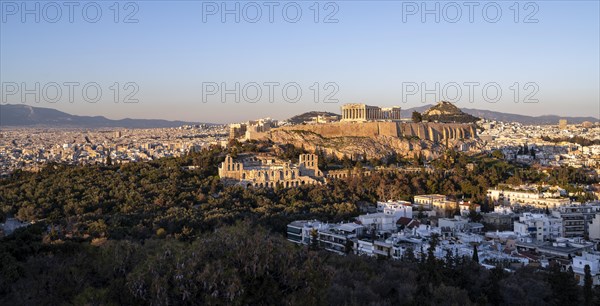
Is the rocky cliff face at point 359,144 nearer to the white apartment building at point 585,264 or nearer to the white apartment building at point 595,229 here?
the white apartment building at point 595,229

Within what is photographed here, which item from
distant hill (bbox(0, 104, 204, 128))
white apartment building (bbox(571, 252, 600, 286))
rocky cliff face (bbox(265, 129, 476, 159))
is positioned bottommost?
white apartment building (bbox(571, 252, 600, 286))

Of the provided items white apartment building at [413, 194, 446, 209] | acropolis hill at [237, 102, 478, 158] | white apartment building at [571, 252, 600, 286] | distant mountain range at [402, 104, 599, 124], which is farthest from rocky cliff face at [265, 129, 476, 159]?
distant mountain range at [402, 104, 599, 124]

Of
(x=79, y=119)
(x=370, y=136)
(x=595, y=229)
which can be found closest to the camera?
(x=595, y=229)

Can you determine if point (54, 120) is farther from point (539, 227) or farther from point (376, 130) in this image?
point (539, 227)

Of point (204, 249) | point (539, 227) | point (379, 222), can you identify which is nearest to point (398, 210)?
point (379, 222)

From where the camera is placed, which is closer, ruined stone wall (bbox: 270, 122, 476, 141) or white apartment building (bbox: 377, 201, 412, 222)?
white apartment building (bbox: 377, 201, 412, 222)

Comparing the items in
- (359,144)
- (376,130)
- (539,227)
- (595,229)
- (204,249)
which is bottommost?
(595,229)

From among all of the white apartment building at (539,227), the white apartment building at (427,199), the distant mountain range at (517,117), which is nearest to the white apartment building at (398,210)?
the white apartment building at (427,199)

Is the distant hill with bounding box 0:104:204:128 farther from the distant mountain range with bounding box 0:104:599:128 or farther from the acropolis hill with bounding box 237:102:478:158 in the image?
the acropolis hill with bounding box 237:102:478:158
